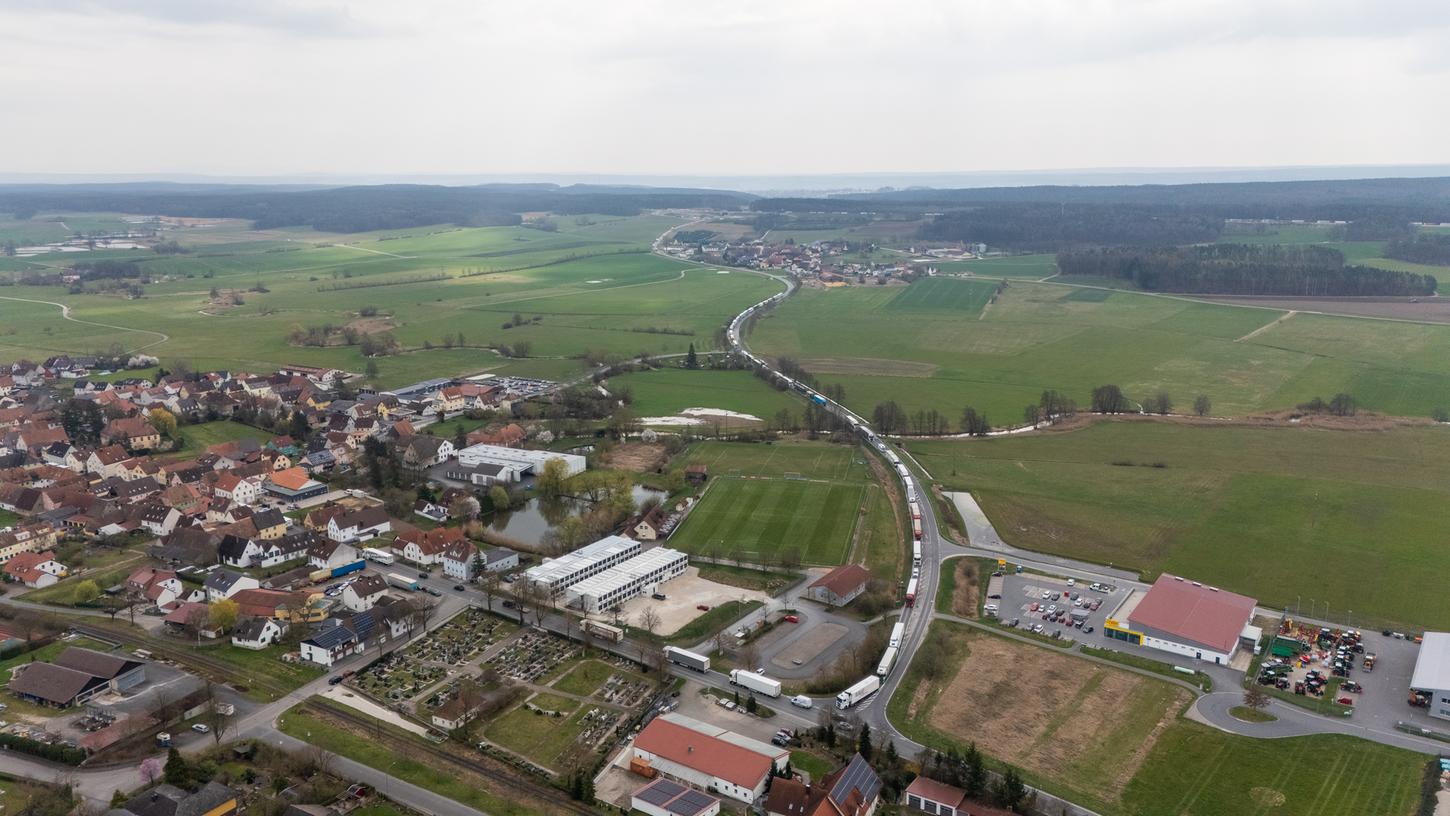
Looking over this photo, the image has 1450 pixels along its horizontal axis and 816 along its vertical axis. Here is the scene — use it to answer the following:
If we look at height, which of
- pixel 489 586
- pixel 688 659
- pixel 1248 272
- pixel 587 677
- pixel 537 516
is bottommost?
pixel 537 516

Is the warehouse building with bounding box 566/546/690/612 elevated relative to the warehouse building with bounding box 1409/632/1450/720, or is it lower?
lower

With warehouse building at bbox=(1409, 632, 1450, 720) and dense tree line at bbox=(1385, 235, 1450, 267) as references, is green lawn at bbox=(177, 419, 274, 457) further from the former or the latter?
dense tree line at bbox=(1385, 235, 1450, 267)

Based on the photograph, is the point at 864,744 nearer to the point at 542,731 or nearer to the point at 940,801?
the point at 940,801

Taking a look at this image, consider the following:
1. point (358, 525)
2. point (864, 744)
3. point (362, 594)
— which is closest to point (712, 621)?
point (864, 744)

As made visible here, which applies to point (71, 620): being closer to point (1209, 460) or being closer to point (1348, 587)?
point (1348, 587)

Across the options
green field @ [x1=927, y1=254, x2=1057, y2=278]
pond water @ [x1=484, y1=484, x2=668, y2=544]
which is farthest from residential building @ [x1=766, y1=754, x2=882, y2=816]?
green field @ [x1=927, y1=254, x2=1057, y2=278]

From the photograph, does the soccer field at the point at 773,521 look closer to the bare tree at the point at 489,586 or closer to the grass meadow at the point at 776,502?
Answer: the grass meadow at the point at 776,502

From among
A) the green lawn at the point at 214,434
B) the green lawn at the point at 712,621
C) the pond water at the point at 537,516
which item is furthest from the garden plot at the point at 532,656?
the green lawn at the point at 214,434

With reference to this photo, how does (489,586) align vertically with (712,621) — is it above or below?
above
